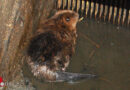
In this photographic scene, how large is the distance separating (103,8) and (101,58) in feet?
3.67

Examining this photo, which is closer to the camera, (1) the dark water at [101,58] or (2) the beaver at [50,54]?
(2) the beaver at [50,54]

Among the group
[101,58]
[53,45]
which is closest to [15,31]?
[53,45]

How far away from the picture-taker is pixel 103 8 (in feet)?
16.9

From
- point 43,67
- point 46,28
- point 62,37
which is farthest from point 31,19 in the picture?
point 43,67

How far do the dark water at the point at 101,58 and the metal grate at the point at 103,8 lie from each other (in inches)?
5.5

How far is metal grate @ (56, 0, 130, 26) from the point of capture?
16.4ft

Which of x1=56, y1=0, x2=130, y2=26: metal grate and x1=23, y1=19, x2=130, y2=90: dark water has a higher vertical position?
x1=56, y1=0, x2=130, y2=26: metal grate

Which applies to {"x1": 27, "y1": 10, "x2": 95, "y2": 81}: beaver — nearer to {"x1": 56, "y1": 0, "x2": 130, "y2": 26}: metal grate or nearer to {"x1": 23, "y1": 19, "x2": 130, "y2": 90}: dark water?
{"x1": 23, "y1": 19, "x2": 130, "y2": 90}: dark water

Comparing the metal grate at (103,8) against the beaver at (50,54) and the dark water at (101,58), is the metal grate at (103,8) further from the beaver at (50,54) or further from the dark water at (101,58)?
the beaver at (50,54)

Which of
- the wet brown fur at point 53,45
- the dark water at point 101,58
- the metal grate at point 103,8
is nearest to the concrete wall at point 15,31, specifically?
the wet brown fur at point 53,45

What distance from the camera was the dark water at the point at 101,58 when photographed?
398 cm

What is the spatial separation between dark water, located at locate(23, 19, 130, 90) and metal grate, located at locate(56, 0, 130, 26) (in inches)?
5.5

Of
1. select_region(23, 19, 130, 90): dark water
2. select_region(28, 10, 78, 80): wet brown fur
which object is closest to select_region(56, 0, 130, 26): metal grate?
select_region(23, 19, 130, 90): dark water

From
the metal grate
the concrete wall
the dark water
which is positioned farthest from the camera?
the metal grate
